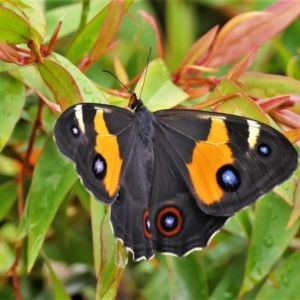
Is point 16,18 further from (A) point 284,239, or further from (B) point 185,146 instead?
(A) point 284,239

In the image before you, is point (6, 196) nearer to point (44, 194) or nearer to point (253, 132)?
point (44, 194)

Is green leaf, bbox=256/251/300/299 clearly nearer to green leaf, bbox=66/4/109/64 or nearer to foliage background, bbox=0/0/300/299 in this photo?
foliage background, bbox=0/0/300/299

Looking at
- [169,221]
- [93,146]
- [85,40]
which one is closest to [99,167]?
[93,146]

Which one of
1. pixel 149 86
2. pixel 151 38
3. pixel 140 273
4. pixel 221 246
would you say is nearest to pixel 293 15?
pixel 149 86

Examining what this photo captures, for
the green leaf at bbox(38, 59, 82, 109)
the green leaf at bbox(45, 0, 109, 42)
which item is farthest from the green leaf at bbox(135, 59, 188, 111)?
the green leaf at bbox(45, 0, 109, 42)

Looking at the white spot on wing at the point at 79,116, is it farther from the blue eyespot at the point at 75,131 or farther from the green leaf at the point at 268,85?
the green leaf at the point at 268,85

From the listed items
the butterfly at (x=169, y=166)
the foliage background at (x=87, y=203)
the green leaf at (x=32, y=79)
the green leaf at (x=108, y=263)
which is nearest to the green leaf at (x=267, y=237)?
the foliage background at (x=87, y=203)
